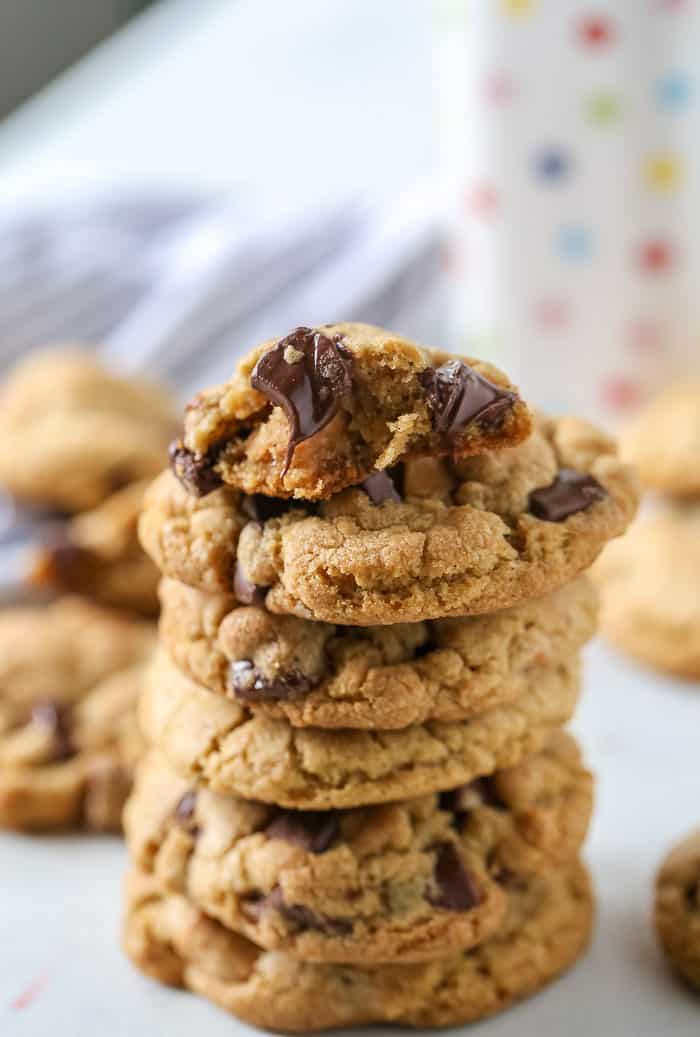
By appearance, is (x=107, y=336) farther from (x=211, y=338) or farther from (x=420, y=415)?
(x=420, y=415)

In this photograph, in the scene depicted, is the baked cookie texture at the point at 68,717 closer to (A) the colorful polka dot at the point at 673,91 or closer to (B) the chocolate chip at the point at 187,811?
(B) the chocolate chip at the point at 187,811

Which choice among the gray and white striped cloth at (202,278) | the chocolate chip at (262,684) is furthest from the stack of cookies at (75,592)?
the chocolate chip at (262,684)

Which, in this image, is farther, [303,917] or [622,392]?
[622,392]

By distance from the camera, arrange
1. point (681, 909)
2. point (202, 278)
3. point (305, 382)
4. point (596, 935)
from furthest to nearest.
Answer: point (202, 278), point (596, 935), point (681, 909), point (305, 382)

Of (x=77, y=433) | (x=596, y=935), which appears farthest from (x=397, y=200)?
(x=596, y=935)

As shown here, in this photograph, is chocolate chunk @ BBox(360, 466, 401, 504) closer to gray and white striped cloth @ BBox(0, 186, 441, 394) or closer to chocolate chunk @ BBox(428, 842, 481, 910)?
chocolate chunk @ BBox(428, 842, 481, 910)

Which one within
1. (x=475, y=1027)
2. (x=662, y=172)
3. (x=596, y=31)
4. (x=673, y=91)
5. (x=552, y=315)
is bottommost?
(x=475, y=1027)

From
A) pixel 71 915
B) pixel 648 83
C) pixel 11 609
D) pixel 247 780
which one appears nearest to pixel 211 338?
pixel 11 609

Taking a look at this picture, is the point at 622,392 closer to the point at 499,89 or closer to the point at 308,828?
the point at 499,89

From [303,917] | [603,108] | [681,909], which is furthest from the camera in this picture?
[603,108]
